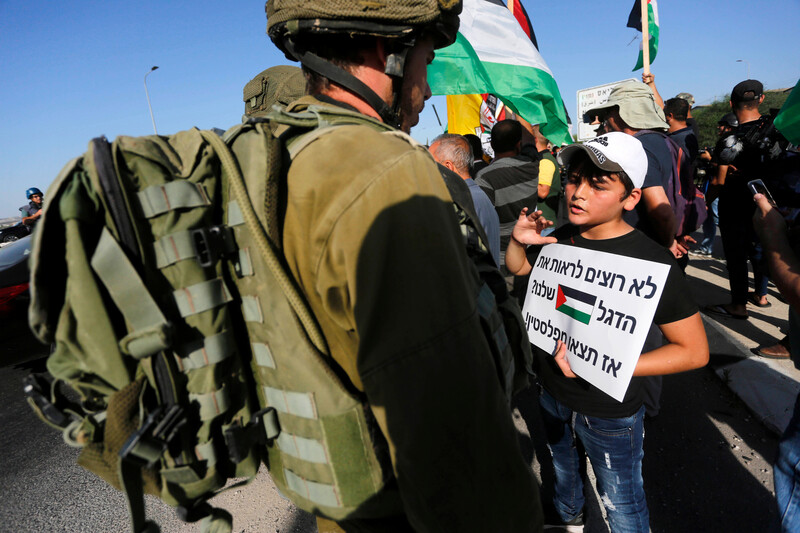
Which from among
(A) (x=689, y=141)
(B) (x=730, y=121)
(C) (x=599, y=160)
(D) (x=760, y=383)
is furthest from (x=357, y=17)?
(B) (x=730, y=121)

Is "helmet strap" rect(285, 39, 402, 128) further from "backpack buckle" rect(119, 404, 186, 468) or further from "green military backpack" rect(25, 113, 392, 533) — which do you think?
"backpack buckle" rect(119, 404, 186, 468)

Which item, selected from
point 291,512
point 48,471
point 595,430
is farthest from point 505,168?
point 48,471

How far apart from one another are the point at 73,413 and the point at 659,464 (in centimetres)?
316

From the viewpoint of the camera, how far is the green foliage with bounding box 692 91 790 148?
945 inches

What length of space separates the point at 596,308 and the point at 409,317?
1.25m

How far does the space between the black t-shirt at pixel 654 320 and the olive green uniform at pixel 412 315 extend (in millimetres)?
1084

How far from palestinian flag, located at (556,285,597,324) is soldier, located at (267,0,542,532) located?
1034mm

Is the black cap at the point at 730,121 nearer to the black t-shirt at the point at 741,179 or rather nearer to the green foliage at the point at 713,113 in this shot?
the black t-shirt at the point at 741,179

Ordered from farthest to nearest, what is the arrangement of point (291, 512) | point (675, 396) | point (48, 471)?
point (675, 396) → point (48, 471) → point (291, 512)

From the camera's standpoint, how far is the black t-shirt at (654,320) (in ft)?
4.95

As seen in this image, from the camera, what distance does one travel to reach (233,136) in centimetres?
89

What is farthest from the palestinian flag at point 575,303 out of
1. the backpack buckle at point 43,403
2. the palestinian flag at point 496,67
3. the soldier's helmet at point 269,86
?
the soldier's helmet at point 269,86

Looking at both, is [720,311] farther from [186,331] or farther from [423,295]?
[186,331]

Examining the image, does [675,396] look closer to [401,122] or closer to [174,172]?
[401,122]
